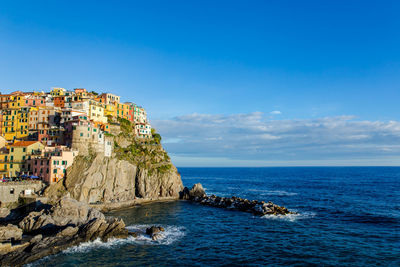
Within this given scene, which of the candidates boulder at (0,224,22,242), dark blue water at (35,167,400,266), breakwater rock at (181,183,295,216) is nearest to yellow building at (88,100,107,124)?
breakwater rock at (181,183,295,216)

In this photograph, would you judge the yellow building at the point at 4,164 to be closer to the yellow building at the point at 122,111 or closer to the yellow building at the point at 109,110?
the yellow building at the point at 109,110

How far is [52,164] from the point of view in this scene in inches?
2972

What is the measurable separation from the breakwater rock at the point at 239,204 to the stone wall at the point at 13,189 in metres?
51.6

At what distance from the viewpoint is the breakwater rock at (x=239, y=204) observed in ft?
→ 238

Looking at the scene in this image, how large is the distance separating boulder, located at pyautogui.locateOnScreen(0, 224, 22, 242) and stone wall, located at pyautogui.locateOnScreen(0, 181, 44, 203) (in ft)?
82.8

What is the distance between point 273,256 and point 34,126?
101 metres

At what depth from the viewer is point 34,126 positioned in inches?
3932

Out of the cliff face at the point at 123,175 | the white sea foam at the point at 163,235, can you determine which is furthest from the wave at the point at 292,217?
the cliff face at the point at 123,175

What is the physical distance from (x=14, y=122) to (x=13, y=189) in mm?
46491

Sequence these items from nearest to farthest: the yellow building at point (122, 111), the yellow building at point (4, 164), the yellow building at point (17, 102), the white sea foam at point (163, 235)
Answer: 1. the white sea foam at point (163, 235)
2. the yellow building at point (4, 164)
3. the yellow building at point (17, 102)
4. the yellow building at point (122, 111)

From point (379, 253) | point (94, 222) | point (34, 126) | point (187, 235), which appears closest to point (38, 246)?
point (94, 222)

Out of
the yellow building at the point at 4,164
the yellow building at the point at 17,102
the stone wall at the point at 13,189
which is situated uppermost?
the yellow building at the point at 17,102

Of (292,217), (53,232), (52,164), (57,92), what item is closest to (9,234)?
(53,232)

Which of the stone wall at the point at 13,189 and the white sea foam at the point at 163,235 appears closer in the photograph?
the white sea foam at the point at 163,235
